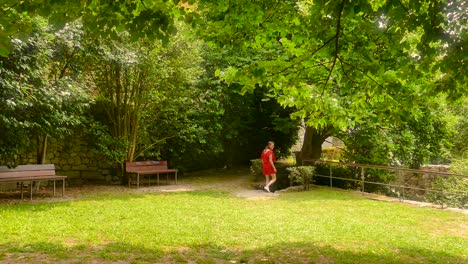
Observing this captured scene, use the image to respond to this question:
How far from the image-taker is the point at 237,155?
19766 mm

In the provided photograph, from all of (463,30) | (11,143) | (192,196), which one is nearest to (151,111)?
(192,196)

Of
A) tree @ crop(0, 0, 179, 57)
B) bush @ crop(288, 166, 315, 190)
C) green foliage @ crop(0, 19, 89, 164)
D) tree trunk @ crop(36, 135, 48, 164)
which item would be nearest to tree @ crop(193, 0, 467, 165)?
tree @ crop(0, 0, 179, 57)

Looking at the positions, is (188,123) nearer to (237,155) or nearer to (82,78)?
(82,78)

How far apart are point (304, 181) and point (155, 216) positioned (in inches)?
259

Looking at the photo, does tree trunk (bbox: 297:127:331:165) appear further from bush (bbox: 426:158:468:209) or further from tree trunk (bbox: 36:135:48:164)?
tree trunk (bbox: 36:135:48:164)

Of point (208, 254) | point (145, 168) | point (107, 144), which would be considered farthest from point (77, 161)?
point (208, 254)

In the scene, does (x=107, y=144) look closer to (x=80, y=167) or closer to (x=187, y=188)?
(x=80, y=167)

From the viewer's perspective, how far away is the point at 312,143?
16.6 meters

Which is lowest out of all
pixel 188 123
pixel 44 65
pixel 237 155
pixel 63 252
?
pixel 63 252

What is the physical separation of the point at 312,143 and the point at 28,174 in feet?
34.9

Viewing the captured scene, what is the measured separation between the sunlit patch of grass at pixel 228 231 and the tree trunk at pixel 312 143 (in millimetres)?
5413

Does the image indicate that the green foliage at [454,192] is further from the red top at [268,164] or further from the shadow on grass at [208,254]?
the shadow on grass at [208,254]

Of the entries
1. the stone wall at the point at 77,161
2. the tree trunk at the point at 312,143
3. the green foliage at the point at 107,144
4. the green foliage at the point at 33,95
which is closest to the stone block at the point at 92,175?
the stone wall at the point at 77,161

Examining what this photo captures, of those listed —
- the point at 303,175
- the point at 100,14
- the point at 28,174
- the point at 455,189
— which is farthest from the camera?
the point at 303,175
